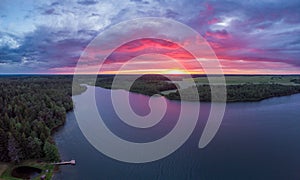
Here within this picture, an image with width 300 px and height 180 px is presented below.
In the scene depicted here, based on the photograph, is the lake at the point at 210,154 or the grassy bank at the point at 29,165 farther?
the lake at the point at 210,154

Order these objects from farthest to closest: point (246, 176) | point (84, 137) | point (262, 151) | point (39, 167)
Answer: point (84, 137), point (262, 151), point (39, 167), point (246, 176)

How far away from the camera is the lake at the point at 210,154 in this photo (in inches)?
675

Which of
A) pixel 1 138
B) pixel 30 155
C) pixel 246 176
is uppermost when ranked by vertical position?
pixel 1 138

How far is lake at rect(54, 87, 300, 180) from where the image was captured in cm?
1714

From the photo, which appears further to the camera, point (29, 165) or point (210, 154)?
point (210, 154)

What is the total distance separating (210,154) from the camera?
20234 mm

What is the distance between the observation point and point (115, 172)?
1748cm

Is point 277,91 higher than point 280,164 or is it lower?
higher

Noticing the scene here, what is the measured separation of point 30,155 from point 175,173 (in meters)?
11.4

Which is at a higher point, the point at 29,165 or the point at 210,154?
the point at 29,165

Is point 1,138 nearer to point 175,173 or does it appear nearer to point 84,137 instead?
point 84,137

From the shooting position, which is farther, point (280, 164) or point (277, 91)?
point (277, 91)

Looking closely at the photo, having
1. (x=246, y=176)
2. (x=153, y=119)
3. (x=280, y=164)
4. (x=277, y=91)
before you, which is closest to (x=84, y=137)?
(x=153, y=119)

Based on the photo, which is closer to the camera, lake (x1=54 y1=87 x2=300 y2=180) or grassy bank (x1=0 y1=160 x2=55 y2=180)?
grassy bank (x1=0 y1=160 x2=55 y2=180)
